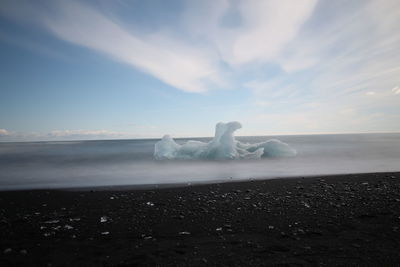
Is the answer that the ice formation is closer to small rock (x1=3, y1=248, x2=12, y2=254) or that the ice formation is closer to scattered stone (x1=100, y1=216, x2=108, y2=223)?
scattered stone (x1=100, y1=216, x2=108, y2=223)

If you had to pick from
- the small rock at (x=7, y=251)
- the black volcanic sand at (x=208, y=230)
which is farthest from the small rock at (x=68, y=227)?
the small rock at (x=7, y=251)

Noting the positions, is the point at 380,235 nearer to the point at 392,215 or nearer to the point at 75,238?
the point at 392,215

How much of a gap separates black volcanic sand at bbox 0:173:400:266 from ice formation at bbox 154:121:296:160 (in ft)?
44.1

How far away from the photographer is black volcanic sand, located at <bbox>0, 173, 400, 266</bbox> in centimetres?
339

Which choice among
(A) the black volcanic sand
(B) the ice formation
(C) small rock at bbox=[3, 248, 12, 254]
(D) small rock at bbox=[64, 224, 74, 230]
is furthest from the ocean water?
(C) small rock at bbox=[3, 248, 12, 254]

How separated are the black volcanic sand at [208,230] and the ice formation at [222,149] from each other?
13.4m

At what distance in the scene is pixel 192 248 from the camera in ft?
12.3

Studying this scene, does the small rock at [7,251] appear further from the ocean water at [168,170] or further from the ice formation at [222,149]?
the ice formation at [222,149]

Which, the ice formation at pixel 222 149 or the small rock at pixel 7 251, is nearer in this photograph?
the small rock at pixel 7 251

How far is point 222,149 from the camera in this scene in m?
21.5

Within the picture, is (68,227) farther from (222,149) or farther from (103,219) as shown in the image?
(222,149)

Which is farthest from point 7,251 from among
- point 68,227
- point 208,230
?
point 208,230

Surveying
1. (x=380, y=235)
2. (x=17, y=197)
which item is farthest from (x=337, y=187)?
(x=17, y=197)

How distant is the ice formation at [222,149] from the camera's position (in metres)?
20.8
